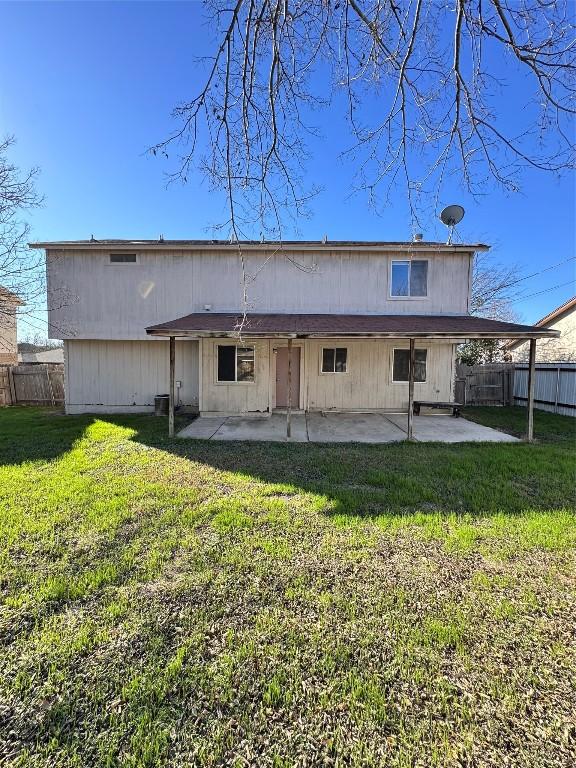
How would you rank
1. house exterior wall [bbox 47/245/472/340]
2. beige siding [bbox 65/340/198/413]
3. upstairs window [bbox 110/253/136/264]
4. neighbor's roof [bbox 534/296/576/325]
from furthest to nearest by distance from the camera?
neighbor's roof [bbox 534/296/576/325] < beige siding [bbox 65/340/198/413] < upstairs window [bbox 110/253/136/264] < house exterior wall [bbox 47/245/472/340]

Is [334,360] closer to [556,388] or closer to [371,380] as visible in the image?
[371,380]

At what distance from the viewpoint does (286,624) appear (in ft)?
7.73

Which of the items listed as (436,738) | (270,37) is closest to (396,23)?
(270,37)

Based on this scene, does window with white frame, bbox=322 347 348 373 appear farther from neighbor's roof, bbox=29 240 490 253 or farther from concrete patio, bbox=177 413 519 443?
neighbor's roof, bbox=29 240 490 253

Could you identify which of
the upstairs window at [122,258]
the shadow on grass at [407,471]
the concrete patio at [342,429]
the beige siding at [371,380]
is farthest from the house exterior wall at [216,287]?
the shadow on grass at [407,471]

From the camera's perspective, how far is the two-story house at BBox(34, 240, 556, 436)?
10.4 meters

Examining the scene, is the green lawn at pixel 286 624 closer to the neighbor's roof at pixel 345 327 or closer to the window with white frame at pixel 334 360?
the neighbor's roof at pixel 345 327

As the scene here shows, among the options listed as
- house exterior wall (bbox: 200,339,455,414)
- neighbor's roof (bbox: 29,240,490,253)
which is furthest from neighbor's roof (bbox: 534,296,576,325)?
house exterior wall (bbox: 200,339,455,414)

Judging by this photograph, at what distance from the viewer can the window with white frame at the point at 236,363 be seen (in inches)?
404

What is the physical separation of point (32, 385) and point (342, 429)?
42.2 feet

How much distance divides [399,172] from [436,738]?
439 cm

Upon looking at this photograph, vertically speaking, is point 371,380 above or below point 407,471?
above

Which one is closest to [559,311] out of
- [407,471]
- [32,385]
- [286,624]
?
[407,471]

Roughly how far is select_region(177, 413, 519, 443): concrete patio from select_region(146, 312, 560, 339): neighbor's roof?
2355 millimetres
